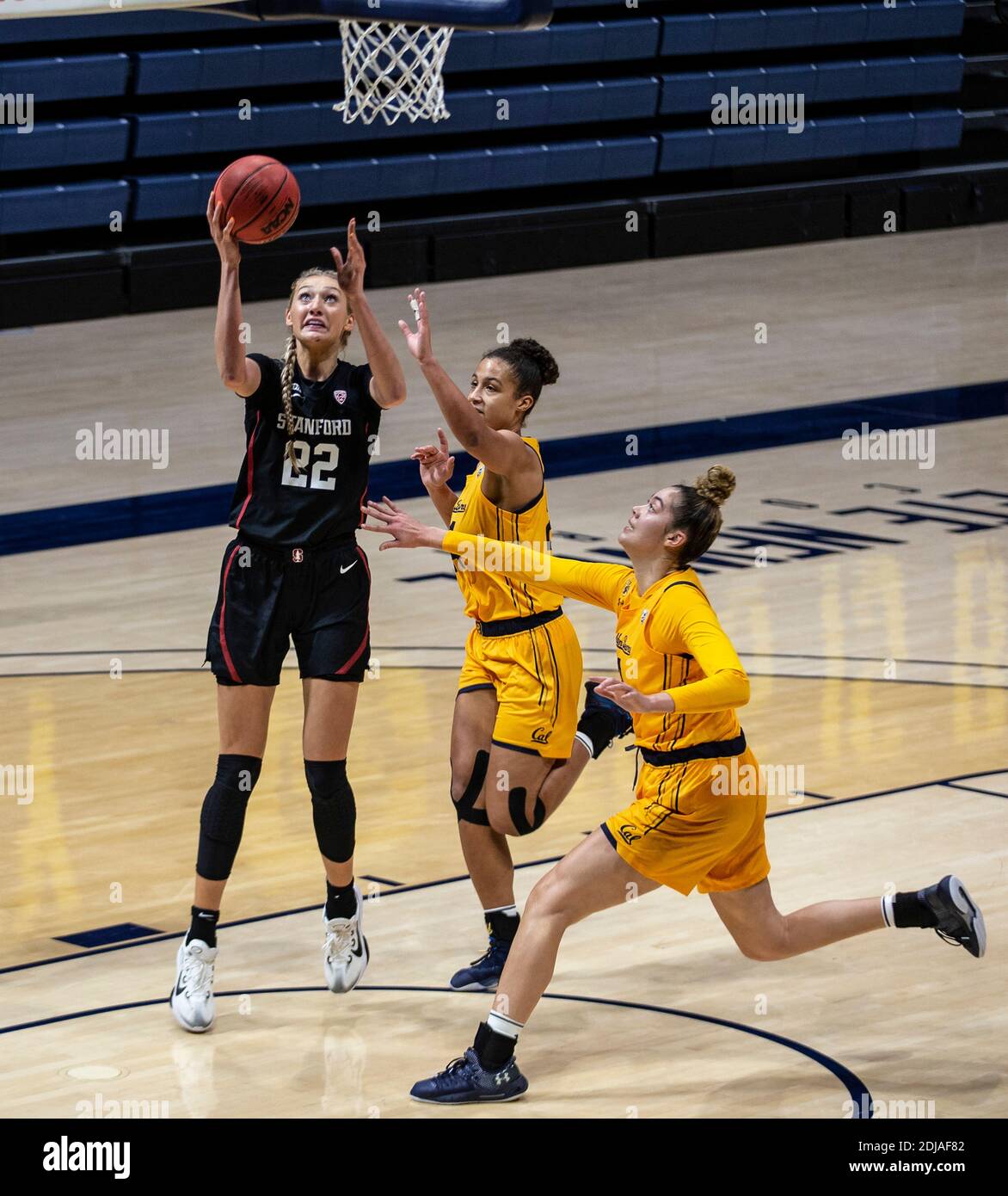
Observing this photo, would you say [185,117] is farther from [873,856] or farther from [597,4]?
[873,856]

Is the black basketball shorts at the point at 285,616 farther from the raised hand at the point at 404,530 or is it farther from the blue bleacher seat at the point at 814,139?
the blue bleacher seat at the point at 814,139

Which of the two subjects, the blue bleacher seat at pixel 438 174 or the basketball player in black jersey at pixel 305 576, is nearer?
the basketball player in black jersey at pixel 305 576

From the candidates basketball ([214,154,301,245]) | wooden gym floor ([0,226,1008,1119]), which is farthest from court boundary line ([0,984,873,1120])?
basketball ([214,154,301,245])

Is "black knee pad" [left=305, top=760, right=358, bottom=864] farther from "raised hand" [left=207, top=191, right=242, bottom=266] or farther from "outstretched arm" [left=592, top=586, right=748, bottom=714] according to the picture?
"raised hand" [left=207, top=191, right=242, bottom=266]

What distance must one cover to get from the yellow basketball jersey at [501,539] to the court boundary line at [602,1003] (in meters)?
0.94

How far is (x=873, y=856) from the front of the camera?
21.1 feet

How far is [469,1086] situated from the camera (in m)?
4.75

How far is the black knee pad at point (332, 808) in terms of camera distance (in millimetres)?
5453

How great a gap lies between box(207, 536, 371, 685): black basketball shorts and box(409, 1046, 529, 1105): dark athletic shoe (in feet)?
3.49

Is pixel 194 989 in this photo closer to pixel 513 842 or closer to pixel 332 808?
pixel 332 808

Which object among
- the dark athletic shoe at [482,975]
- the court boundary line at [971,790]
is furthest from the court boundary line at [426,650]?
the dark athletic shoe at [482,975]

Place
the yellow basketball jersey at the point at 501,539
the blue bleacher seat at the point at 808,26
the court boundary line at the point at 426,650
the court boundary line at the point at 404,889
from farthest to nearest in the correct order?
the blue bleacher seat at the point at 808,26 → the court boundary line at the point at 426,650 → the court boundary line at the point at 404,889 → the yellow basketball jersey at the point at 501,539

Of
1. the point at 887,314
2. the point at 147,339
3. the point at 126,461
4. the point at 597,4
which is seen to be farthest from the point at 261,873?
the point at 597,4

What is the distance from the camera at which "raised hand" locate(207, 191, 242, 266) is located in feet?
17.4
